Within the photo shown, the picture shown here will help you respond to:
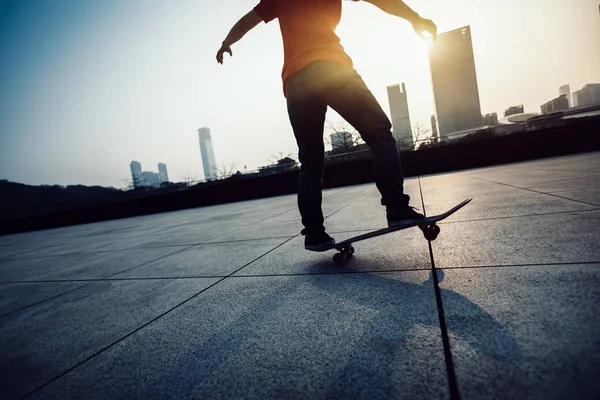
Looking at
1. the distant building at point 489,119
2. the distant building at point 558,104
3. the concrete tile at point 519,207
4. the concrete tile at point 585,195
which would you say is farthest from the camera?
the distant building at point 489,119

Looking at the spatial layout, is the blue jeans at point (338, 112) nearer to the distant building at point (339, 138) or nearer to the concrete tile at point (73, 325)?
the concrete tile at point (73, 325)

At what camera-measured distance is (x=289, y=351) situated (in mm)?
987

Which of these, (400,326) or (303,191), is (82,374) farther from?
(303,191)

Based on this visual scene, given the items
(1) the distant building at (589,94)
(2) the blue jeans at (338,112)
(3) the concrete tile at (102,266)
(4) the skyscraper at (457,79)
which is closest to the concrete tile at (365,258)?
(2) the blue jeans at (338,112)

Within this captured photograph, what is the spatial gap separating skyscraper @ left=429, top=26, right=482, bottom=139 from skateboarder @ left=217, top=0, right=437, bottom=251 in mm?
107003

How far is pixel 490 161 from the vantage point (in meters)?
13.6

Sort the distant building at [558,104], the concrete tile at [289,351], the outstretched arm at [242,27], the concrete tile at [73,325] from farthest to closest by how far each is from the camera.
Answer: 1. the distant building at [558,104]
2. the outstretched arm at [242,27]
3. the concrete tile at [73,325]
4. the concrete tile at [289,351]

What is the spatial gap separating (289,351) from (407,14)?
242 centimetres

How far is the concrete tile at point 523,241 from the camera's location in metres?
1.49

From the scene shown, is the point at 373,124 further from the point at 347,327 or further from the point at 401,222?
the point at 347,327

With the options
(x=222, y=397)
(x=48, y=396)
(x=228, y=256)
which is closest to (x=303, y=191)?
(x=228, y=256)

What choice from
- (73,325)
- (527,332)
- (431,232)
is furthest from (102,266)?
(527,332)

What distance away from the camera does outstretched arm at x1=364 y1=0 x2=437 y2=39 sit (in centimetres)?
215

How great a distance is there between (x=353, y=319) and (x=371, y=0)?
87.2 inches
